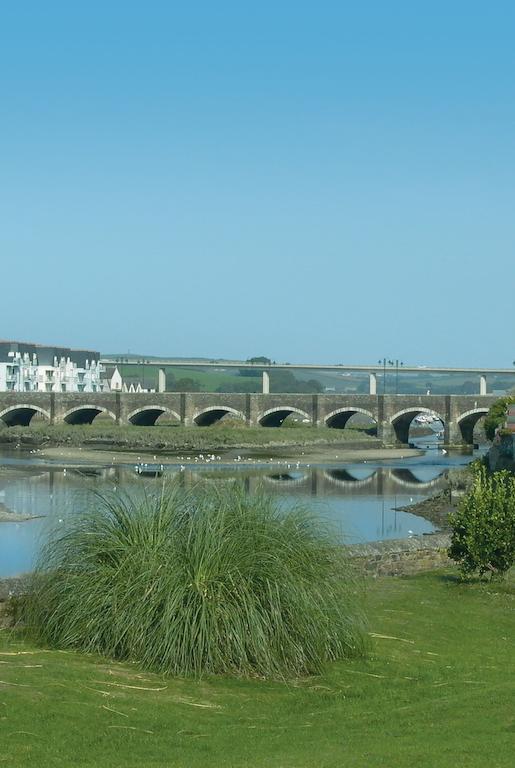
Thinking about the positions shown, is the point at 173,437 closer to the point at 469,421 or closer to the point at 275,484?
the point at 469,421

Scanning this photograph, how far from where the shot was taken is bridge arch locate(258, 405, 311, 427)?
4882 inches

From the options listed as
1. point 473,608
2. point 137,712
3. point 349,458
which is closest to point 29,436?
point 349,458

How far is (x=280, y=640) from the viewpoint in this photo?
54.7ft

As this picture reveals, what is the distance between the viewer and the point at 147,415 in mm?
129875

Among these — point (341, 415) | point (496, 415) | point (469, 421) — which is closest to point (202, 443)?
point (341, 415)

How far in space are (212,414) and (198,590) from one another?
376 ft

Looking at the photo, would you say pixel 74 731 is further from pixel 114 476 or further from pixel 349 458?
pixel 349 458

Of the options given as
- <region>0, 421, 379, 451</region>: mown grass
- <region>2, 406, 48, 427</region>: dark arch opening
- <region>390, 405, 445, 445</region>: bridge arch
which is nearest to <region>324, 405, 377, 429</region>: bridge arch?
<region>390, 405, 445, 445</region>: bridge arch

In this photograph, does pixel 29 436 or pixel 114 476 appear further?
pixel 29 436

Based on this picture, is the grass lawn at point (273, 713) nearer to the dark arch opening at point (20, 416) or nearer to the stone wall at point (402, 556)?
the stone wall at point (402, 556)

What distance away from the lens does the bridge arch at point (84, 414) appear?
125 m

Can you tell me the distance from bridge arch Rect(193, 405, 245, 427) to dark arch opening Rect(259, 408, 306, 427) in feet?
9.59

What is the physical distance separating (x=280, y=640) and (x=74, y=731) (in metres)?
4.77

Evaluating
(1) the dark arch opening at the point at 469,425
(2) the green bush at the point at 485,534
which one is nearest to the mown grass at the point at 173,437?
(1) the dark arch opening at the point at 469,425
